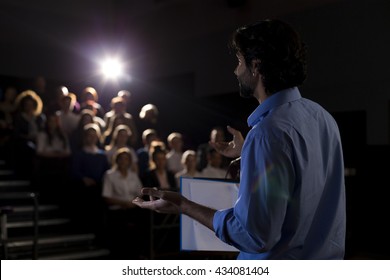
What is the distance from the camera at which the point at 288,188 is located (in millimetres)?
1010

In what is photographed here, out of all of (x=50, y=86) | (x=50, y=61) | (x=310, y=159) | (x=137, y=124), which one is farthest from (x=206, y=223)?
(x=50, y=61)

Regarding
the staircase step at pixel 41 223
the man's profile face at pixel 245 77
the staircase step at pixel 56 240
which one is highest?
the man's profile face at pixel 245 77

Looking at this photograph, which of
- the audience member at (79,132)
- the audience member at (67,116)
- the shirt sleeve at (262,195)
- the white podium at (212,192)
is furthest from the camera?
the audience member at (67,116)

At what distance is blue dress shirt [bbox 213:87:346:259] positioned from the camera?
38.9 inches

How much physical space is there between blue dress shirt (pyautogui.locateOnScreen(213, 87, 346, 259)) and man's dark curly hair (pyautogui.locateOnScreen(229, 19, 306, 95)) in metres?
0.03

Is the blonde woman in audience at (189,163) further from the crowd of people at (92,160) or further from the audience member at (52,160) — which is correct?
the audience member at (52,160)

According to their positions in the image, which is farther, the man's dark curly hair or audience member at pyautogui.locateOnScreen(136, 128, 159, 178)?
audience member at pyautogui.locateOnScreen(136, 128, 159, 178)

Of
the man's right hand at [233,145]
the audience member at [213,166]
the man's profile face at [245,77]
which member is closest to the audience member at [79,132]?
the audience member at [213,166]

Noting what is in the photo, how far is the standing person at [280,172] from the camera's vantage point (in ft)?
3.25

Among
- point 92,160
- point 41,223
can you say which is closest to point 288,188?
point 92,160

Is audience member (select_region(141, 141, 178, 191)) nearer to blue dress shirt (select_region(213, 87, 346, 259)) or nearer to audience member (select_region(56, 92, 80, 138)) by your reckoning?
audience member (select_region(56, 92, 80, 138))

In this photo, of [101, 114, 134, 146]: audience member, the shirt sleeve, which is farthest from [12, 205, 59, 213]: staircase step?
the shirt sleeve
